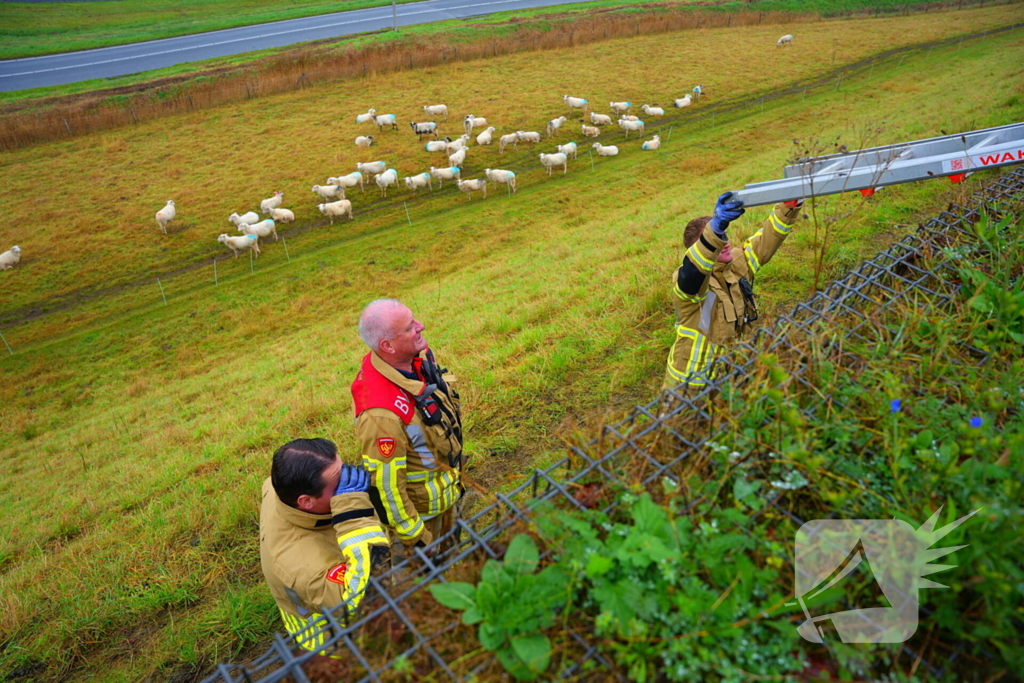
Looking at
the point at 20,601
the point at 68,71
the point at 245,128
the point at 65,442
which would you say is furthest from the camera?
the point at 68,71

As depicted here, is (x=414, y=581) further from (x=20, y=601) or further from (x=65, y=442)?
(x=65, y=442)

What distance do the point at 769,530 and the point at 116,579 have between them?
20.0ft

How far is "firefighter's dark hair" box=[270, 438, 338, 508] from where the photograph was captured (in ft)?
11.1

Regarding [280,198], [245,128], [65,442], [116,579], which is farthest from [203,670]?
[245,128]

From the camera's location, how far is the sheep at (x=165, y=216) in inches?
742

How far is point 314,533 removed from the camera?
3.55m

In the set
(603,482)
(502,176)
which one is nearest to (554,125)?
(502,176)

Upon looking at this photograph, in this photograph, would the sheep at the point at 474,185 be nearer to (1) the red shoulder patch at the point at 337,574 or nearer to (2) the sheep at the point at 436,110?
(2) the sheep at the point at 436,110

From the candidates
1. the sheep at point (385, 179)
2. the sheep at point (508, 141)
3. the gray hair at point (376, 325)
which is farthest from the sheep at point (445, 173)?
the gray hair at point (376, 325)

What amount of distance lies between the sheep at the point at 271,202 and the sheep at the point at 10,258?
7.60m

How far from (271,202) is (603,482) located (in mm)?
20526

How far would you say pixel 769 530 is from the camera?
1.91 metres

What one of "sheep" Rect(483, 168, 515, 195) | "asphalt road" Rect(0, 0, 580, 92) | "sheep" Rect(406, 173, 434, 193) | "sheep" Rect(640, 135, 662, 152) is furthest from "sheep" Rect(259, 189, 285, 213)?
"asphalt road" Rect(0, 0, 580, 92)

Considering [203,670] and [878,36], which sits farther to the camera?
[878,36]
